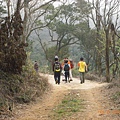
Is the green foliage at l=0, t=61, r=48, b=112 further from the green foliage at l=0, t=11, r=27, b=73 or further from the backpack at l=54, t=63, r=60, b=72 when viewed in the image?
the backpack at l=54, t=63, r=60, b=72

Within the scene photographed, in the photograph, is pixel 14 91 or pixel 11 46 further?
pixel 11 46

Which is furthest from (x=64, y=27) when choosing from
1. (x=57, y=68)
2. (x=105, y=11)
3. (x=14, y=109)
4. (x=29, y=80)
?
(x=14, y=109)

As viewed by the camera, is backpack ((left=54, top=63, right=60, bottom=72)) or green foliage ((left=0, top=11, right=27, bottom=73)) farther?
backpack ((left=54, top=63, right=60, bottom=72))

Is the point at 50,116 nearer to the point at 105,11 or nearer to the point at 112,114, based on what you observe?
the point at 112,114

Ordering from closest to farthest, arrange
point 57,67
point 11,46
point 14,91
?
point 14,91
point 11,46
point 57,67

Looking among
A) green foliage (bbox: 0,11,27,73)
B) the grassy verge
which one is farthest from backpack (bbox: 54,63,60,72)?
the grassy verge

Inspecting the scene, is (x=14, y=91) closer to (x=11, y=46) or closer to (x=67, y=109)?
(x=11, y=46)

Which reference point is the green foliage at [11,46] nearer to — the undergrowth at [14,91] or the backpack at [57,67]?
the undergrowth at [14,91]

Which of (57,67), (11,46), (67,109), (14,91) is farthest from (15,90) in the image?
(57,67)

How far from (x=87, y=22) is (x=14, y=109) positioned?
105ft

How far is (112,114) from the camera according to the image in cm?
709

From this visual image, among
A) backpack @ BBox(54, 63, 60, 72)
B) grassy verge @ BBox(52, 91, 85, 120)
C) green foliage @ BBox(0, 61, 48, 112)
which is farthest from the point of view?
backpack @ BBox(54, 63, 60, 72)

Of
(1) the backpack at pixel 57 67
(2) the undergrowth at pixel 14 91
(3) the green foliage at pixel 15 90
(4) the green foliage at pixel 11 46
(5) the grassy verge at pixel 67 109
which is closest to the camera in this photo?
(5) the grassy verge at pixel 67 109

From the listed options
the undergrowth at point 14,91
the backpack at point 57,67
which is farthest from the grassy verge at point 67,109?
the backpack at point 57,67
